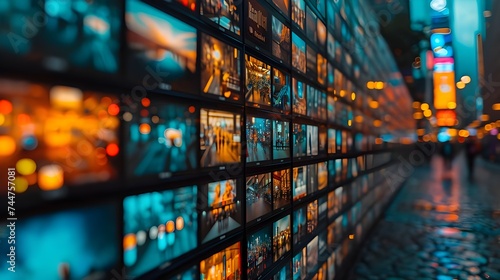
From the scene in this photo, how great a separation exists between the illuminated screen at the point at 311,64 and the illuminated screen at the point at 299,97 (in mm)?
243

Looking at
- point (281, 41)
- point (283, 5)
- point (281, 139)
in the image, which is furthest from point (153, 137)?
point (283, 5)

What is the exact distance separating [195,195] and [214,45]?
0.69 metres

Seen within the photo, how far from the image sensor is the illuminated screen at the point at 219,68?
171 centimetres

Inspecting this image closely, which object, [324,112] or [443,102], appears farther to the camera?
[443,102]

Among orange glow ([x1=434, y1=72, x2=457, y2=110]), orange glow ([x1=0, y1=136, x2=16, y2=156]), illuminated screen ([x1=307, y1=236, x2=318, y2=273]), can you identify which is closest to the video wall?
orange glow ([x1=0, y1=136, x2=16, y2=156])

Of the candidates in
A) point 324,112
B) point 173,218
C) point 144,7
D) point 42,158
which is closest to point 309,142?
point 324,112

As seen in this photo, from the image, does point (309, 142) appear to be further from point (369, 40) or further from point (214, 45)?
point (369, 40)

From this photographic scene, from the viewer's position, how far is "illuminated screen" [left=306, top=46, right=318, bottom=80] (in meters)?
3.49

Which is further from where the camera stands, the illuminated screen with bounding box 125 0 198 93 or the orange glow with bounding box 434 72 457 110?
the orange glow with bounding box 434 72 457 110

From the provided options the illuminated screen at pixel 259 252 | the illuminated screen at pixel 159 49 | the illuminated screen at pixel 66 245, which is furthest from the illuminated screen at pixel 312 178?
the illuminated screen at pixel 66 245

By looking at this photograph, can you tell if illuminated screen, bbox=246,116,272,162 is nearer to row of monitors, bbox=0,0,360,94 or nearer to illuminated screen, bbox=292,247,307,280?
row of monitors, bbox=0,0,360,94

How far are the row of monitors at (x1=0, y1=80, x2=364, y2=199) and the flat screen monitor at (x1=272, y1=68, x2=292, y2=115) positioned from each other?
647 mm

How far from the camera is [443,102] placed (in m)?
29.2

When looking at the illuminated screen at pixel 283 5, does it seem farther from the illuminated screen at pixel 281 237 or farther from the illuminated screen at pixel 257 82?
the illuminated screen at pixel 281 237
